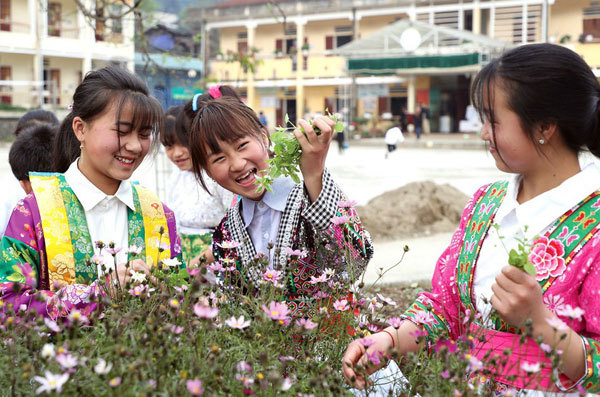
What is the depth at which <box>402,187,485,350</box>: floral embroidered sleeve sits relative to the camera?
1.88m

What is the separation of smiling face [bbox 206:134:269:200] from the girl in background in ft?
5.58

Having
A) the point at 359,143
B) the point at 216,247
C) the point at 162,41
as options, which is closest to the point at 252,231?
the point at 216,247

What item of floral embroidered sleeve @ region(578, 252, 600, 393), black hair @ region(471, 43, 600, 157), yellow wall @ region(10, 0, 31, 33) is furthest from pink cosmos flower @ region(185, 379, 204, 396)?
yellow wall @ region(10, 0, 31, 33)

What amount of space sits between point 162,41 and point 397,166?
18654 mm

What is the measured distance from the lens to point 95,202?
223 centimetres

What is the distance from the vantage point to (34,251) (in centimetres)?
208

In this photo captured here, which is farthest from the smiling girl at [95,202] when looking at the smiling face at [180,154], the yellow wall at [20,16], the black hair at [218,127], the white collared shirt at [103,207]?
the yellow wall at [20,16]

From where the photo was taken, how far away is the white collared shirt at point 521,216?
1679mm

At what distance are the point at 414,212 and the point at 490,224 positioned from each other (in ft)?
18.6

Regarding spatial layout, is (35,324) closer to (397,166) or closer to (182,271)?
(182,271)

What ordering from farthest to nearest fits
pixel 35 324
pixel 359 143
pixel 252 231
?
pixel 359 143
pixel 252 231
pixel 35 324

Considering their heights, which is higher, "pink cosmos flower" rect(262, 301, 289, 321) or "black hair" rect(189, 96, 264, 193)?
"black hair" rect(189, 96, 264, 193)

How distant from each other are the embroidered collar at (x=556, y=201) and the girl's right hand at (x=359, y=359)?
16.9 inches

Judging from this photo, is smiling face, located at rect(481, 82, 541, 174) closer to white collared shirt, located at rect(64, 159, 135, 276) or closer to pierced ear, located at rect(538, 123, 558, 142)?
pierced ear, located at rect(538, 123, 558, 142)
